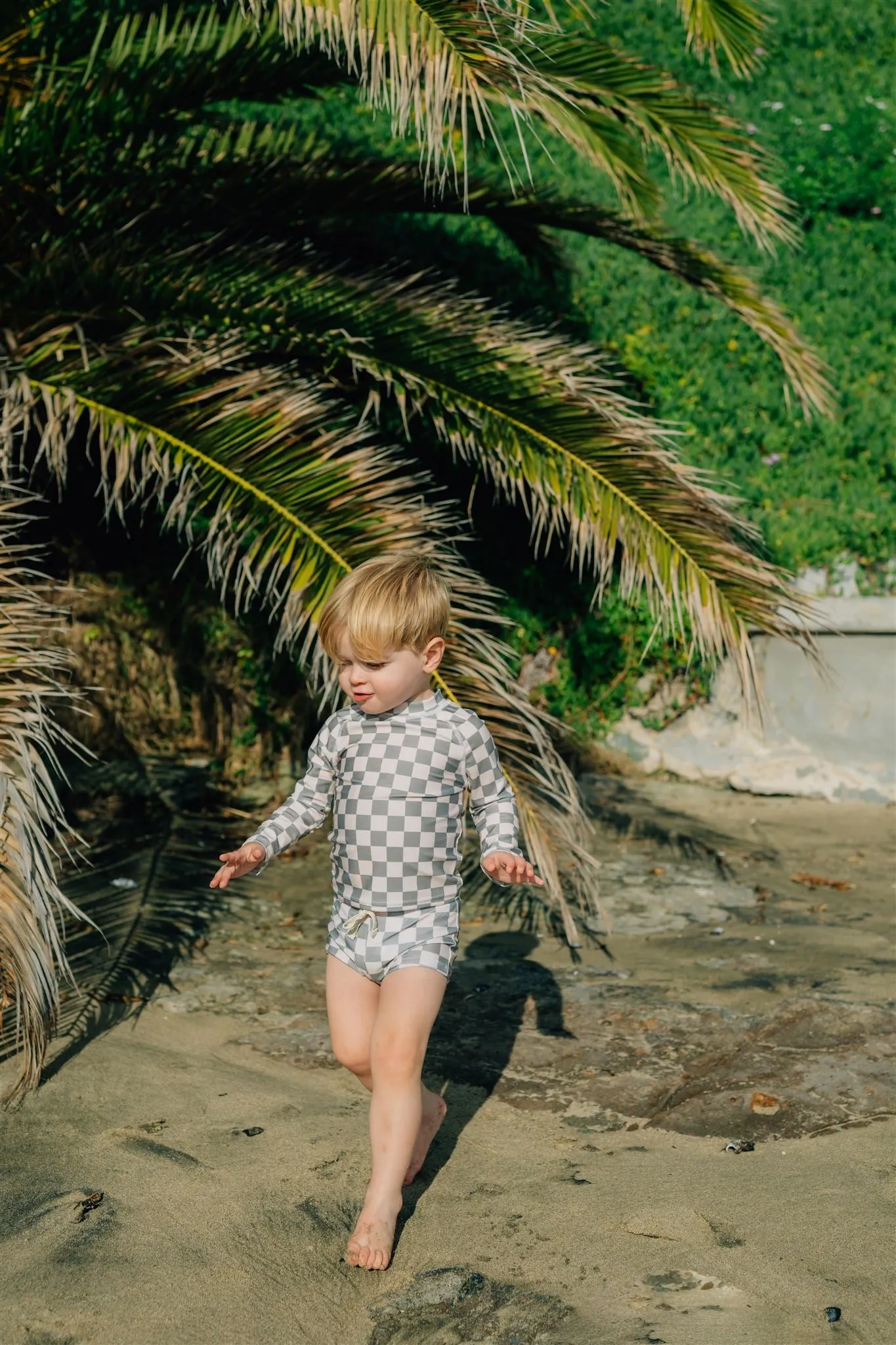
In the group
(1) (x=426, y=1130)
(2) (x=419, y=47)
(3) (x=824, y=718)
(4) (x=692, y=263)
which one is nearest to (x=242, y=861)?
(1) (x=426, y=1130)

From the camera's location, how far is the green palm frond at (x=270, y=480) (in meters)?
4.11

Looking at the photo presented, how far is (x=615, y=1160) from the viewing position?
9.52ft

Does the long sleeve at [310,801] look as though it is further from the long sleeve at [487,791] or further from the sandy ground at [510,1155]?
the sandy ground at [510,1155]

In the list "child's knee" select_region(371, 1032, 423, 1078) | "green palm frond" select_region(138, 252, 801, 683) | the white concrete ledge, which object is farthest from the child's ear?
the white concrete ledge

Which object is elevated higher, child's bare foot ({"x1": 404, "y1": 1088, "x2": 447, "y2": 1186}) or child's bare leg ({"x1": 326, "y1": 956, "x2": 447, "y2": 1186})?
child's bare leg ({"x1": 326, "y1": 956, "x2": 447, "y2": 1186})

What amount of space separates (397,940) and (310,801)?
1.19ft

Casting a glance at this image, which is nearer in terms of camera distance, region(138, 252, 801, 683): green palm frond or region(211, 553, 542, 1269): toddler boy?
region(211, 553, 542, 1269): toddler boy

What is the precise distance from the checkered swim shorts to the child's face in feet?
1.36

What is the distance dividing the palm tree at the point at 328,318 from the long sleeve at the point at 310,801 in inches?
46.3

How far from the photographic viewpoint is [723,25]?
14.7ft

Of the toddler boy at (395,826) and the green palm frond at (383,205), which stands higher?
the green palm frond at (383,205)

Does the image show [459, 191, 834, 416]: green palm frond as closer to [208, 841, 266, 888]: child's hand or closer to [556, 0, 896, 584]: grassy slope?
[556, 0, 896, 584]: grassy slope

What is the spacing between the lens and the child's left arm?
8.87 feet

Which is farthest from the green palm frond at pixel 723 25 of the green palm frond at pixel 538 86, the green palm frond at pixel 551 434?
the green palm frond at pixel 551 434
